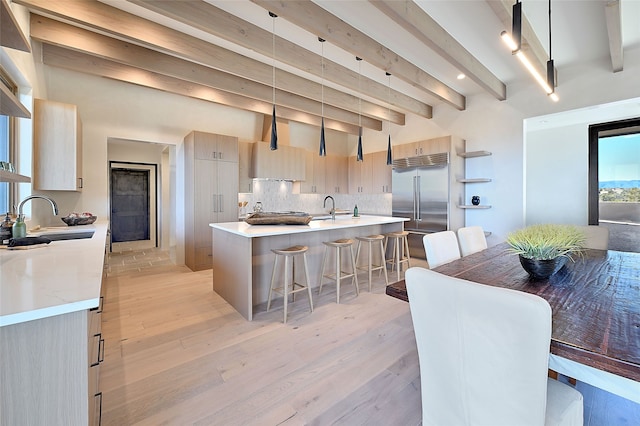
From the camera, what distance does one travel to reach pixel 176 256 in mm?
5266

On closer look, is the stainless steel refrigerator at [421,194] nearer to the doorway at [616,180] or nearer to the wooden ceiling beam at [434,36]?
the wooden ceiling beam at [434,36]

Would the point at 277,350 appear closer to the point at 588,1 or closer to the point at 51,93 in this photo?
the point at 588,1

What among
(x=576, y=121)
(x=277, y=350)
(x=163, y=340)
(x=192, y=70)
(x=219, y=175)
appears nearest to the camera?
(x=277, y=350)

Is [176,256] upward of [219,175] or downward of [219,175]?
downward

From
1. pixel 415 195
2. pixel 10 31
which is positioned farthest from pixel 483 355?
pixel 415 195

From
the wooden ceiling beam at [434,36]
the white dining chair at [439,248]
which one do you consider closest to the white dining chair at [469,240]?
the white dining chair at [439,248]

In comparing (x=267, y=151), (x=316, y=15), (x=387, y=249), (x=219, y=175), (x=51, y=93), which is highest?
(x=316, y=15)

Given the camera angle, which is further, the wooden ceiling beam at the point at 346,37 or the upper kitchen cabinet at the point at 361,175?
the upper kitchen cabinet at the point at 361,175

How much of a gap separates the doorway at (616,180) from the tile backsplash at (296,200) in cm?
351

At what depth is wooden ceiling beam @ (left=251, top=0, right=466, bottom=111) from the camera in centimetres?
249

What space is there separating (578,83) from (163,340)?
609 cm

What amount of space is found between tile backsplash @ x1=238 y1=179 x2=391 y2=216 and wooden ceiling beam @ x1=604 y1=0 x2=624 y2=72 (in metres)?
4.04

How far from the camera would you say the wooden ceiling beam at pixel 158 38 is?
100 inches

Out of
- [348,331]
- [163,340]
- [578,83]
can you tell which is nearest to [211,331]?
[163,340]
